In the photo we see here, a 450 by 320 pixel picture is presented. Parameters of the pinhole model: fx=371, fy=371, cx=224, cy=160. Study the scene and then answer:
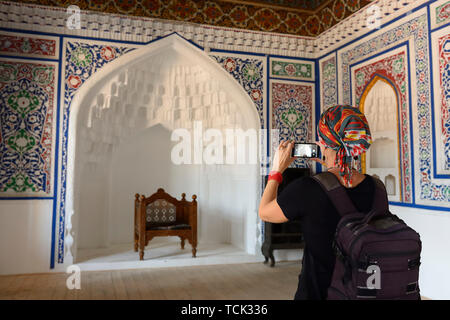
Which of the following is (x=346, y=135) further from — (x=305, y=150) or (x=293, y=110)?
(x=293, y=110)

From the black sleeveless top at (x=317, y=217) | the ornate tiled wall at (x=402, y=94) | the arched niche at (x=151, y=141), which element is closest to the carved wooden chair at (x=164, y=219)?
the arched niche at (x=151, y=141)

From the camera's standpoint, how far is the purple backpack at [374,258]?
0.89 meters

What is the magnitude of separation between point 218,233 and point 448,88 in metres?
3.57

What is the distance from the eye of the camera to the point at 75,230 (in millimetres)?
3977

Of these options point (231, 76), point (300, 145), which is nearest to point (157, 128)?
point (231, 76)

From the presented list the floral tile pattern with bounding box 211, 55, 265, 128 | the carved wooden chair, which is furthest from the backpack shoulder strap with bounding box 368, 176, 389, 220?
the floral tile pattern with bounding box 211, 55, 265, 128

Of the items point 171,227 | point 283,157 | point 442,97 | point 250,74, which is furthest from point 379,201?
point 250,74

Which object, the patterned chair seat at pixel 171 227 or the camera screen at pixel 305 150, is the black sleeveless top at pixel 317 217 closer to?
the camera screen at pixel 305 150

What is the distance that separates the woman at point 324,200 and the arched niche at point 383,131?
270 cm

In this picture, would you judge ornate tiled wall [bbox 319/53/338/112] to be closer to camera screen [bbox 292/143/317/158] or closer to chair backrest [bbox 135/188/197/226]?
chair backrest [bbox 135/188/197/226]

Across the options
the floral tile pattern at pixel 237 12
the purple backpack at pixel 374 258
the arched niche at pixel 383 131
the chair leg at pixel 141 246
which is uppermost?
the floral tile pattern at pixel 237 12

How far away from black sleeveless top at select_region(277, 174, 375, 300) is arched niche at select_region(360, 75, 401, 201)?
9.03ft

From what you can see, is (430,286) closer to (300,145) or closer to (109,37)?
(300,145)

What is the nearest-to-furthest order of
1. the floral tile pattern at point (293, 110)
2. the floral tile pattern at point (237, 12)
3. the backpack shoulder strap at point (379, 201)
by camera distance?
the backpack shoulder strap at point (379, 201), the floral tile pattern at point (237, 12), the floral tile pattern at point (293, 110)
